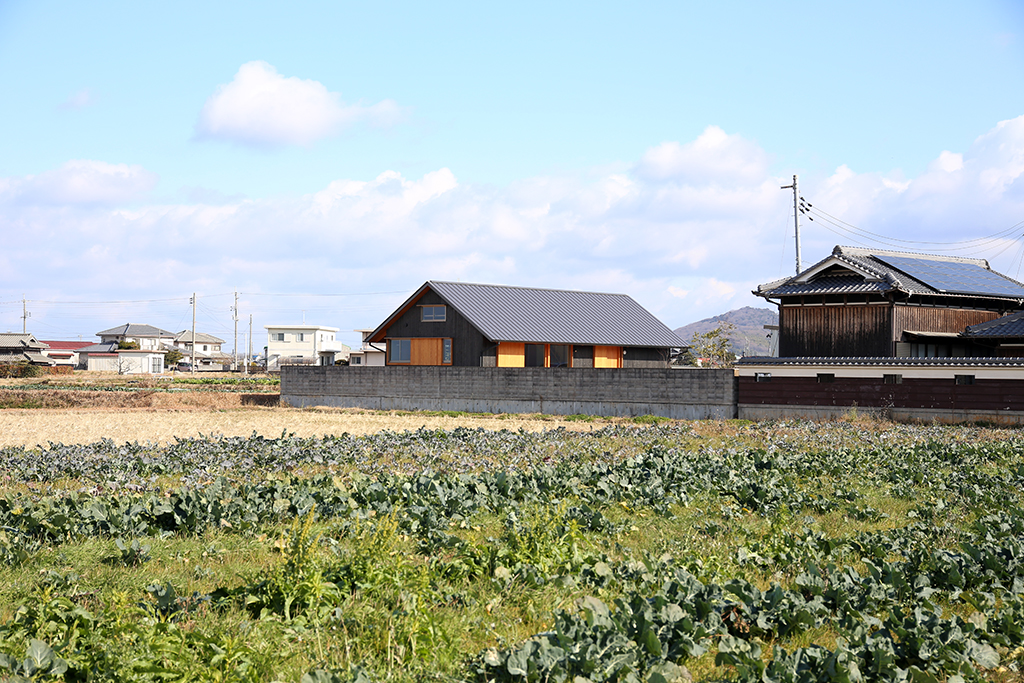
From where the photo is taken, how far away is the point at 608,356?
42219 millimetres

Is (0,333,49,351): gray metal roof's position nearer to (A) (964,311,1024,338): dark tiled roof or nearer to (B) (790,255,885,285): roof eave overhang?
(B) (790,255,885,285): roof eave overhang

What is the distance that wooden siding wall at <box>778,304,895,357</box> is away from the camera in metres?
32.2

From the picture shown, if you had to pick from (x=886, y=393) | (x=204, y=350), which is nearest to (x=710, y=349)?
(x=886, y=393)

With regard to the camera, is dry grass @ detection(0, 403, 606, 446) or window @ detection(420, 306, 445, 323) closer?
dry grass @ detection(0, 403, 606, 446)

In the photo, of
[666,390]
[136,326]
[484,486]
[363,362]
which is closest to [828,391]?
[666,390]

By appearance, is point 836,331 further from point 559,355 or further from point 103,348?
point 103,348

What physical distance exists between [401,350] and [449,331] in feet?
10.2

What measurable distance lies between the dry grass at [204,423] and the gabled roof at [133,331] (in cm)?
7930

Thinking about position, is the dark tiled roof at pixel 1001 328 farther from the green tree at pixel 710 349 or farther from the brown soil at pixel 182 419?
the green tree at pixel 710 349

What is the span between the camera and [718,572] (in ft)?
22.5

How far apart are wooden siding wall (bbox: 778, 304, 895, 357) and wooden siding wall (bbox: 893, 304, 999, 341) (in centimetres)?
54

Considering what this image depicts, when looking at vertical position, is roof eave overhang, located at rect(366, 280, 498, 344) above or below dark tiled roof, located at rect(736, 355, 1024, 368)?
above

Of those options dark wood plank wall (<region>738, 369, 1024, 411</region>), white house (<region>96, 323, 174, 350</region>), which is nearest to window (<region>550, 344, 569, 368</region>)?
dark wood plank wall (<region>738, 369, 1024, 411</region>)

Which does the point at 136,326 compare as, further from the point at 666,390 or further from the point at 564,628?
the point at 564,628
